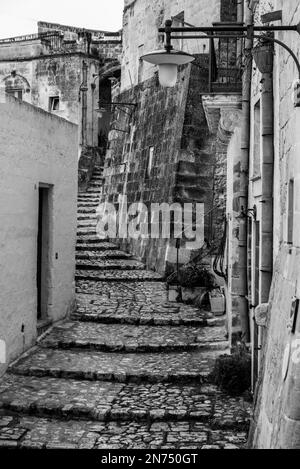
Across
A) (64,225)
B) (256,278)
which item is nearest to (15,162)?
(64,225)

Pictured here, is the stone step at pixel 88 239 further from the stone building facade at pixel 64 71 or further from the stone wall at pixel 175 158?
the stone building facade at pixel 64 71

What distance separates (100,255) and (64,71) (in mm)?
13596

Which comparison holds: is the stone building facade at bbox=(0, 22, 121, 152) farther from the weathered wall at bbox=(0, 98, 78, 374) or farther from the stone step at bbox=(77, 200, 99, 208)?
the weathered wall at bbox=(0, 98, 78, 374)

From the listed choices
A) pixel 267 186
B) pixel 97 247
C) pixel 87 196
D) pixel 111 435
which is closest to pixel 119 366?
pixel 111 435

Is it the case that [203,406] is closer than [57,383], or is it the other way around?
[203,406]

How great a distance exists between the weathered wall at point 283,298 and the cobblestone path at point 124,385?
1.98 meters

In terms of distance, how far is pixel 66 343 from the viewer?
1129 cm

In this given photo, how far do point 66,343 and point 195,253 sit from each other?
5.55m

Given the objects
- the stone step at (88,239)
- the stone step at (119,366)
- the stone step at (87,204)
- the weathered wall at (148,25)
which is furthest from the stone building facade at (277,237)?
Answer: the stone step at (87,204)

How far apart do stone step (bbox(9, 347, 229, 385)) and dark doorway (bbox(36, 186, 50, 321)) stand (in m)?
1.29

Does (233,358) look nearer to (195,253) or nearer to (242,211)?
(242,211)

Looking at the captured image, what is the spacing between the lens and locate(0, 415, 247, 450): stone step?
7695mm

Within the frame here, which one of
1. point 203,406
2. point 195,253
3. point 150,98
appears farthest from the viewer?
point 150,98
